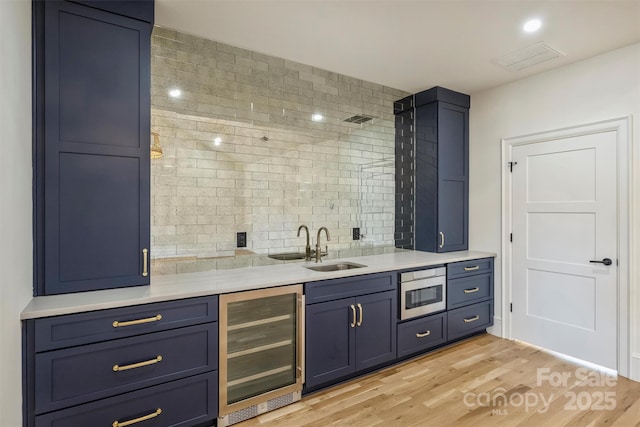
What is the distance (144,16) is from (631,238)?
401 cm

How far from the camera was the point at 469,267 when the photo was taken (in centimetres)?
357

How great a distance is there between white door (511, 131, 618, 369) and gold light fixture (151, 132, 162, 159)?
11.2 ft

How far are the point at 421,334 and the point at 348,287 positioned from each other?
3.33ft

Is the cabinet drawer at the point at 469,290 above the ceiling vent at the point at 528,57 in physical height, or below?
below

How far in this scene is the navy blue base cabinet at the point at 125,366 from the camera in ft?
5.41

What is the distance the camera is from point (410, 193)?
3.99 m

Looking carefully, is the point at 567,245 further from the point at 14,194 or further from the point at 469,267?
the point at 14,194

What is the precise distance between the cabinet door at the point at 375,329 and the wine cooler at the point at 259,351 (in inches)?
21.5

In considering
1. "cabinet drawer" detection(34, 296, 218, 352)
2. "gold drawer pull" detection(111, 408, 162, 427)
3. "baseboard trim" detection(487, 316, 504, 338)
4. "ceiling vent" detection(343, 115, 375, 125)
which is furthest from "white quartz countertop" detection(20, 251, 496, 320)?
"ceiling vent" detection(343, 115, 375, 125)

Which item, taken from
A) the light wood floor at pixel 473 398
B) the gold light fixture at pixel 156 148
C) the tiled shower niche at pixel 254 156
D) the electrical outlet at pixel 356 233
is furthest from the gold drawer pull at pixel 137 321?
the electrical outlet at pixel 356 233

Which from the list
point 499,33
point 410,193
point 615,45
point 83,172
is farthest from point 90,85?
point 615,45

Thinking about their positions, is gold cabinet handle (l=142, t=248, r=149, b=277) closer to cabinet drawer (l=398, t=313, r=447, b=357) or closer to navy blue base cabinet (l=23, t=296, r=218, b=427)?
navy blue base cabinet (l=23, t=296, r=218, b=427)

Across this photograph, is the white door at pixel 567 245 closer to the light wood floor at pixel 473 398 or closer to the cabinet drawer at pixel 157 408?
the light wood floor at pixel 473 398

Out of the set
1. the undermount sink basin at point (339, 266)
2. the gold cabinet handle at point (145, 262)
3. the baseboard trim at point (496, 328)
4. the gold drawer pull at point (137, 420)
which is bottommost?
the baseboard trim at point (496, 328)
